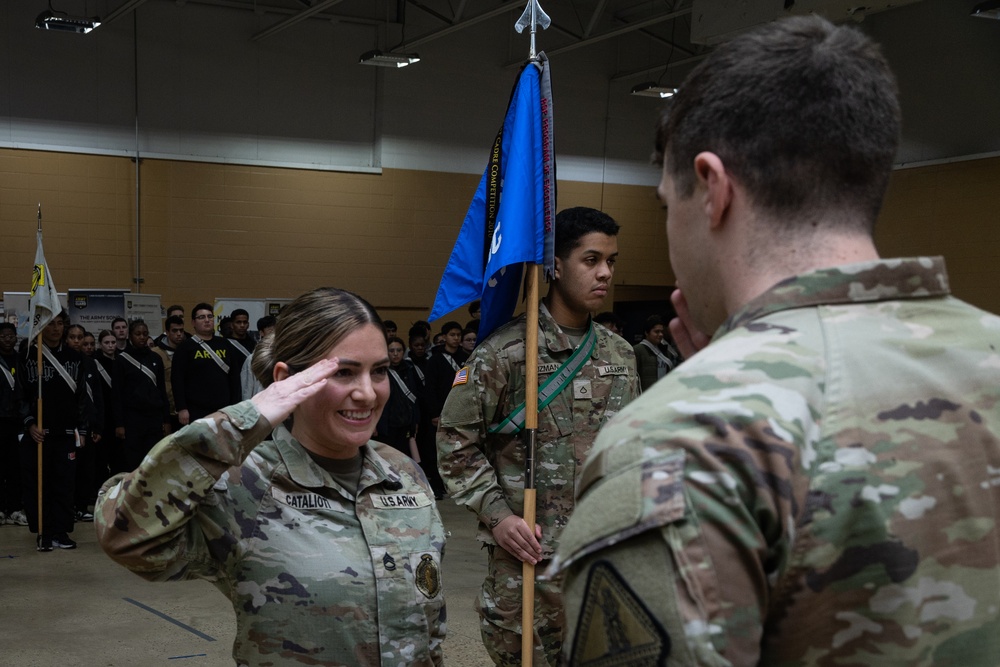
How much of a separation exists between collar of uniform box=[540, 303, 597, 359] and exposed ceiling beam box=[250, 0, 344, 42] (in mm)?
9263

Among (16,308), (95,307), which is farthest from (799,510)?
(95,307)

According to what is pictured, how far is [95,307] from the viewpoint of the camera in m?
10.9

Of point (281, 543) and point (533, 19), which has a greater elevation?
point (533, 19)

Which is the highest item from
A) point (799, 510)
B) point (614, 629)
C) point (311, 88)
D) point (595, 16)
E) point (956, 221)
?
point (595, 16)

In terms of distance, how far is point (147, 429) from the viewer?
28.7 feet

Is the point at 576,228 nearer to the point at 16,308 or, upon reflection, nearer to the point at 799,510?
the point at 799,510

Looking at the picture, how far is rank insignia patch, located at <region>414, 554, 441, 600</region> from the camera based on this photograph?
75.5 inches

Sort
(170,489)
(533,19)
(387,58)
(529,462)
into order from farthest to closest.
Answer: (387,58)
(533,19)
(529,462)
(170,489)

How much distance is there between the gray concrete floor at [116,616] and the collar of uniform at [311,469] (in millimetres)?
3008

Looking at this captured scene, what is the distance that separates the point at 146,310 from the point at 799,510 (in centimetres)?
1125

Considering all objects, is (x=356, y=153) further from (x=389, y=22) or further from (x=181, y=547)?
(x=181, y=547)

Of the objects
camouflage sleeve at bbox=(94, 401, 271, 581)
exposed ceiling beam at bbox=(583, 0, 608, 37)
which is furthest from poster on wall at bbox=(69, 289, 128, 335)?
camouflage sleeve at bbox=(94, 401, 271, 581)

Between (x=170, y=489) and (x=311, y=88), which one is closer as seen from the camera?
(x=170, y=489)

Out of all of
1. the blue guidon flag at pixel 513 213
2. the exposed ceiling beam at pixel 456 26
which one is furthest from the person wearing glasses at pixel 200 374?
the blue guidon flag at pixel 513 213
